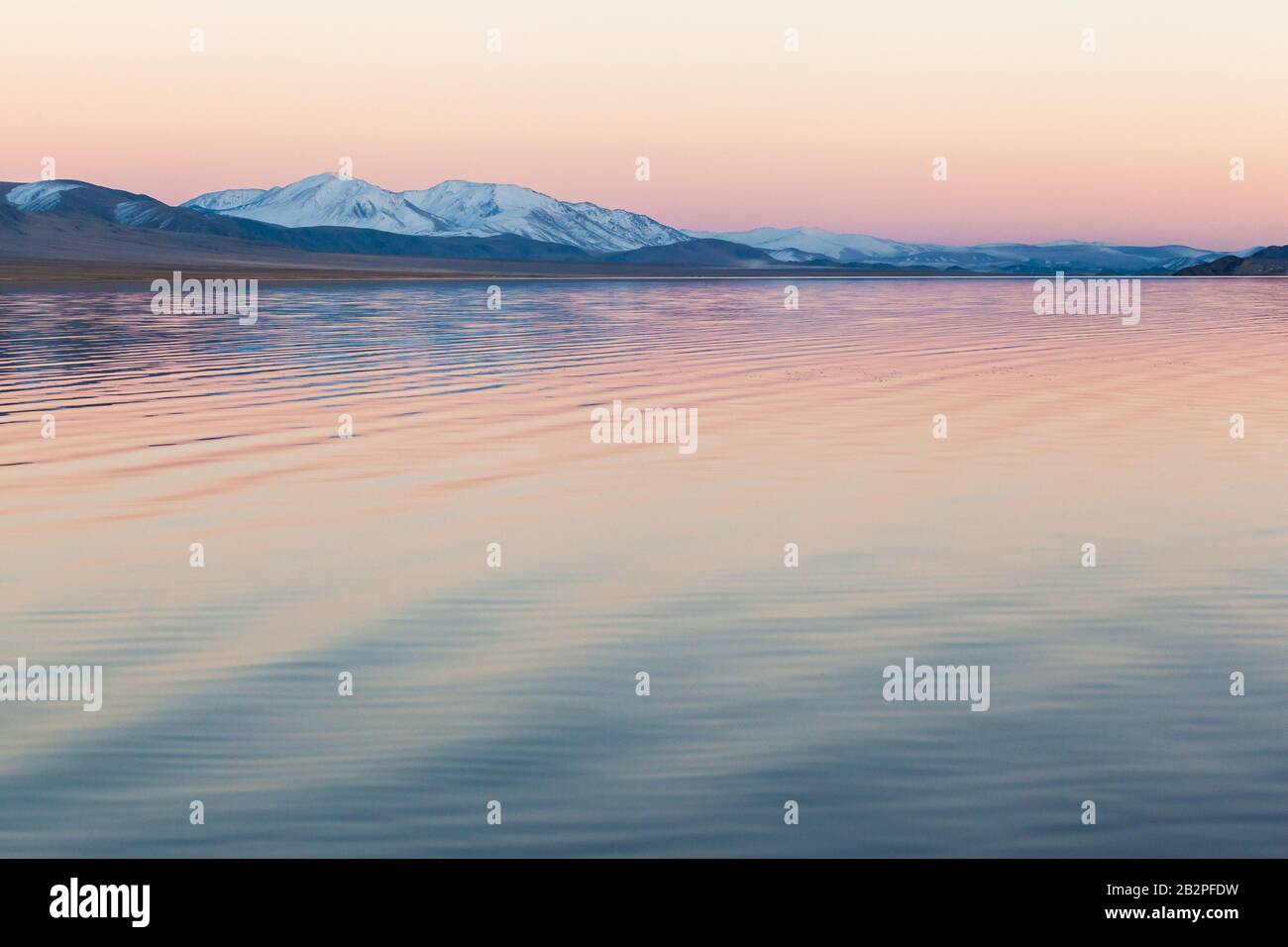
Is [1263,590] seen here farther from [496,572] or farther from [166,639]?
[166,639]

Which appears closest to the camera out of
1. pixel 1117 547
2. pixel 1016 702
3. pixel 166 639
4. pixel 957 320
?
pixel 1016 702

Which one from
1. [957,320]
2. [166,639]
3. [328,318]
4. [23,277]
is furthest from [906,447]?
[23,277]

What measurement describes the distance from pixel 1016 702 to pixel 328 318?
50140 mm

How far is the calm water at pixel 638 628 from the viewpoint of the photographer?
23.8 ft

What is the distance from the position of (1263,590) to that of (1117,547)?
1676mm

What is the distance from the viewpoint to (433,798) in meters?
7.41

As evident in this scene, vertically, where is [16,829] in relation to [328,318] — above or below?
below

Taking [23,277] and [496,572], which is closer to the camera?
[496,572]

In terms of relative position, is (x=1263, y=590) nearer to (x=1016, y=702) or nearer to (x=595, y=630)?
(x=1016, y=702)

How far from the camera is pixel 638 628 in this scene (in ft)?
35.5

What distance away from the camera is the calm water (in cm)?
725
